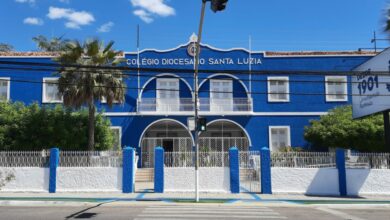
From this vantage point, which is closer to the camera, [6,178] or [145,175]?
[6,178]

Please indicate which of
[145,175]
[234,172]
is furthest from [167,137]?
[234,172]

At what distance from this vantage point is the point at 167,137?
2966 cm

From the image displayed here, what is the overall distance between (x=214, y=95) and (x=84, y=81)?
1102 centimetres

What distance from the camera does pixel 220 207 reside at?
14.4 metres

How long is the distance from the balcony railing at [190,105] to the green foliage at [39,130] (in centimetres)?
691

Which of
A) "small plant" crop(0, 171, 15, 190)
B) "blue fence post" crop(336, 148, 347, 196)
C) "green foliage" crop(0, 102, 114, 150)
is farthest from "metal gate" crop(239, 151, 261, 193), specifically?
"small plant" crop(0, 171, 15, 190)

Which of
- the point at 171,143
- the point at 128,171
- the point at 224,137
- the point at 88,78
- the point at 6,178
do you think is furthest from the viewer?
the point at 171,143

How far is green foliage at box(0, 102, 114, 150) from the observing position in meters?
21.5

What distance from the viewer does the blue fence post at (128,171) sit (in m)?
18.3

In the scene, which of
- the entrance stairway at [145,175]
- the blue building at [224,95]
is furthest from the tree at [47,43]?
the entrance stairway at [145,175]

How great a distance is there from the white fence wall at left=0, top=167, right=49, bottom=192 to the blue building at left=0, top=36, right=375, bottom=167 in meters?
10.2

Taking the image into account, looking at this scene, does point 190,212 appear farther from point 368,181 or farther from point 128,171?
point 368,181

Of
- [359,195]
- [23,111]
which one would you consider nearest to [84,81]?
[23,111]

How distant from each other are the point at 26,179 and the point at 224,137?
14.3 metres
